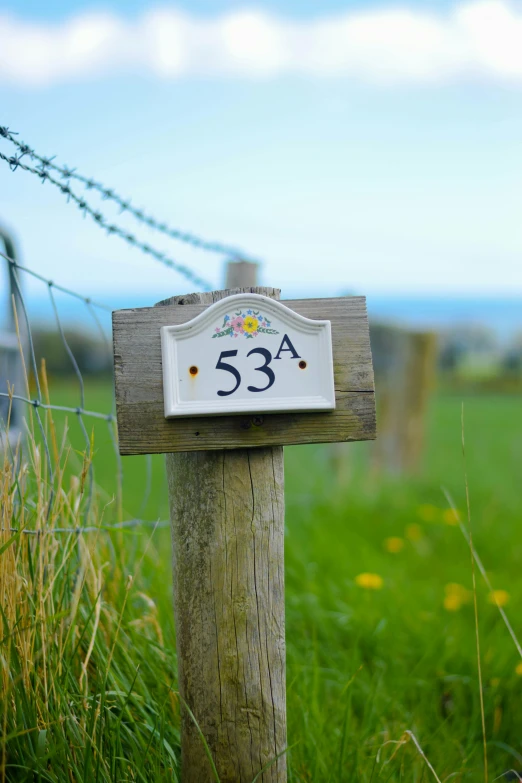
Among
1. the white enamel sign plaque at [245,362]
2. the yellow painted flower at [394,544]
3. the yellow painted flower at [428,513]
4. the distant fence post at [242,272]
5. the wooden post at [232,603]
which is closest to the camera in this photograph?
the white enamel sign plaque at [245,362]

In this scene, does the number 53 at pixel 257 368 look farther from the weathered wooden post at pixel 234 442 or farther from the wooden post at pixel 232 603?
the wooden post at pixel 232 603

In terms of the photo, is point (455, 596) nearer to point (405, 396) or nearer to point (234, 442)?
point (234, 442)

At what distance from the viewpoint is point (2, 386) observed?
14.2 feet

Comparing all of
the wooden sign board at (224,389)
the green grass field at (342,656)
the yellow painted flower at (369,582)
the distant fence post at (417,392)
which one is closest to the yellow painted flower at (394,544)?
the green grass field at (342,656)

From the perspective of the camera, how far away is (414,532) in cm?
452

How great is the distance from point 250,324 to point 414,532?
3333 millimetres

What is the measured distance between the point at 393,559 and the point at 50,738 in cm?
296

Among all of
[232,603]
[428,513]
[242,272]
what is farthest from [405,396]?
[232,603]

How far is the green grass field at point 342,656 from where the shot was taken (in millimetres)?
1558

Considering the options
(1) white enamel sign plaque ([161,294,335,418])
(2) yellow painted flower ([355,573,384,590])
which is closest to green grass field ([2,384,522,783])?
(2) yellow painted flower ([355,573,384,590])

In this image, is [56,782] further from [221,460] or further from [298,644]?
[298,644]

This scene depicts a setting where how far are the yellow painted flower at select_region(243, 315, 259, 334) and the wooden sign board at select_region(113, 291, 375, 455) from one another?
0.07ft

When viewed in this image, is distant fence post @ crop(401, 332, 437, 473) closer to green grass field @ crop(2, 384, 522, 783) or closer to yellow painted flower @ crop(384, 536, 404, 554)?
green grass field @ crop(2, 384, 522, 783)

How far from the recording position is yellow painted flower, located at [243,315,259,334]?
1.52 meters
